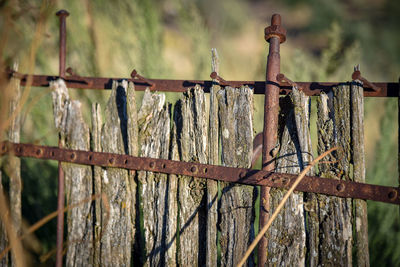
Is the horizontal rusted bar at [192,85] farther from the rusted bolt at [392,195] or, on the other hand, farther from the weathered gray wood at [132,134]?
the rusted bolt at [392,195]

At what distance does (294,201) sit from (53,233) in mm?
2197

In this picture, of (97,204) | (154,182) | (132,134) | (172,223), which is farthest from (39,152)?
(172,223)

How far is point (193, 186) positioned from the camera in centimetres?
145

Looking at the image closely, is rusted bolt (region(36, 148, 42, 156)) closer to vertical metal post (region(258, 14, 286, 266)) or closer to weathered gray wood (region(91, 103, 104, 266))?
weathered gray wood (region(91, 103, 104, 266))

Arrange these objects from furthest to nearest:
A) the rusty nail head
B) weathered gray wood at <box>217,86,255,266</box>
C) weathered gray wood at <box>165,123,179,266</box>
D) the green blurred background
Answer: the green blurred background → the rusty nail head → weathered gray wood at <box>165,123,179,266</box> → weathered gray wood at <box>217,86,255,266</box>

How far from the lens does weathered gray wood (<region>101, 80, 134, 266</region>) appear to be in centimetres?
154

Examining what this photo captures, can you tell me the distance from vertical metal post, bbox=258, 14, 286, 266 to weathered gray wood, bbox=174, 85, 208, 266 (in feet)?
0.95

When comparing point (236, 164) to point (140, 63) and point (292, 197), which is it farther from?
point (140, 63)

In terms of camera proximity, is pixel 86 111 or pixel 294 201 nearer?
pixel 294 201

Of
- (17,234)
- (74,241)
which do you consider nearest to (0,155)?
(17,234)

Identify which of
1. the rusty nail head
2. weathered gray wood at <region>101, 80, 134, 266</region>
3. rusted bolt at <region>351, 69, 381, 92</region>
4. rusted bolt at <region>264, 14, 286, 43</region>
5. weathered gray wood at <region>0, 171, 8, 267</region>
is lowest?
weathered gray wood at <region>0, 171, 8, 267</region>

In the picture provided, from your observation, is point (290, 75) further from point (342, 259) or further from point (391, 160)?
point (342, 259)

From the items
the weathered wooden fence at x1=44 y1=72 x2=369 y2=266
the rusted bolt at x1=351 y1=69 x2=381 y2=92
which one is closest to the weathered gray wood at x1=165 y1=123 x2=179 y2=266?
the weathered wooden fence at x1=44 y1=72 x2=369 y2=266

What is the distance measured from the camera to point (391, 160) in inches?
107
